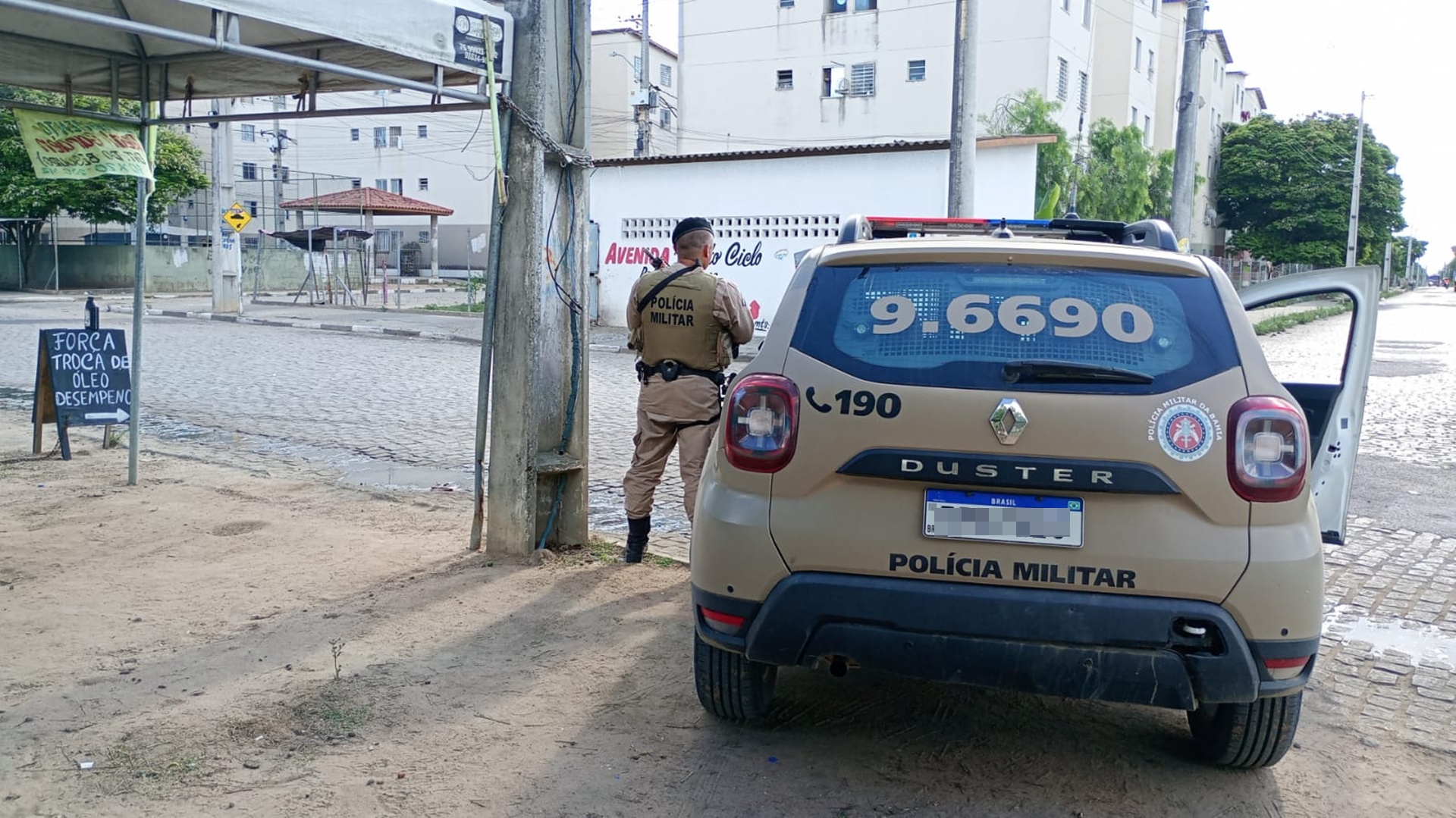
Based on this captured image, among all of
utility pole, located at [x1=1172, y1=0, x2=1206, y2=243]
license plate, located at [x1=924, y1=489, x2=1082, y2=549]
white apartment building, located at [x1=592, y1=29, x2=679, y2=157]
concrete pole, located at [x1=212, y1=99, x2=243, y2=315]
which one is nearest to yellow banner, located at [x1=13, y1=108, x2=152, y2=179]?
license plate, located at [x1=924, y1=489, x2=1082, y2=549]

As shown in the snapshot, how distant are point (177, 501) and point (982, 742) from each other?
5.66m

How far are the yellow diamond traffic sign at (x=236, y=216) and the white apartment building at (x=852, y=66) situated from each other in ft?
65.9

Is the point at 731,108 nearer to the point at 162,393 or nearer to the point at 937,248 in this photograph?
the point at 162,393

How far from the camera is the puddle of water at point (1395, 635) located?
5043 millimetres

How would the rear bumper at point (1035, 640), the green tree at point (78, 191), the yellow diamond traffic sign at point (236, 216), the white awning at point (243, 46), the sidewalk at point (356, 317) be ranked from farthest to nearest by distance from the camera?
the green tree at point (78, 191)
the yellow diamond traffic sign at point (236, 216)
the sidewalk at point (356, 317)
the white awning at point (243, 46)
the rear bumper at point (1035, 640)

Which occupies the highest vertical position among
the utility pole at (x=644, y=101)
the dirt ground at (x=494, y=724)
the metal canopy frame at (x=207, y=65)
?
the utility pole at (x=644, y=101)

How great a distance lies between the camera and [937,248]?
349 centimetres

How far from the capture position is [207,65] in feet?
23.1

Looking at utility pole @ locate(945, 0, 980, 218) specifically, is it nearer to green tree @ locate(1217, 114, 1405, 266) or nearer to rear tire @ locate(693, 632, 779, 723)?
rear tire @ locate(693, 632, 779, 723)

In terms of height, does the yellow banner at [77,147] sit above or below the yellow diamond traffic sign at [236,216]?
below

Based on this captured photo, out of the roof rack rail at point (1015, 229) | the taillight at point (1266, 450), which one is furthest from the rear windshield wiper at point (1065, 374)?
the roof rack rail at point (1015, 229)

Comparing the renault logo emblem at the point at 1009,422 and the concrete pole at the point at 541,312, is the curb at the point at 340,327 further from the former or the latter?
the renault logo emblem at the point at 1009,422

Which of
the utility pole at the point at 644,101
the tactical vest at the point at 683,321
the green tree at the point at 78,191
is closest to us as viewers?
the tactical vest at the point at 683,321

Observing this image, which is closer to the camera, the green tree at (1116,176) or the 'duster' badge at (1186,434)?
the 'duster' badge at (1186,434)
